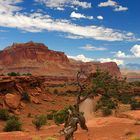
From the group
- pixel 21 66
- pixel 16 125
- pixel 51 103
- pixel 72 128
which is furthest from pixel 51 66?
pixel 72 128

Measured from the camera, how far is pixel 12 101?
166 feet

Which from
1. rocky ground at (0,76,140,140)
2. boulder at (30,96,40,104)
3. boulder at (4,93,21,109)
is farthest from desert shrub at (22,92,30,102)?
boulder at (4,93,21,109)

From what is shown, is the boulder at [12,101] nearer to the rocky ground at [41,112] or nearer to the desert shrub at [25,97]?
the rocky ground at [41,112]

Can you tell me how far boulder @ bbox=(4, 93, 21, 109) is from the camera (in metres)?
49.9

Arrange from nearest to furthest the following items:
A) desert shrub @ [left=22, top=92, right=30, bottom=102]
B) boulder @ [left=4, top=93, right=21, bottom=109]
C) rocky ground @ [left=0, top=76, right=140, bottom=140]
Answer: rocky ground @ [left=0, top=76, right=140, bottom=140]
boulder @ [left=4, top=93, right=21, bottom=109]
desert shrub @ [left=22, top=92, right=30, bottom=102]

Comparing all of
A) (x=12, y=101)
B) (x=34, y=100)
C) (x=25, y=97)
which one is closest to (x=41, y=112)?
(x=25, y=97)

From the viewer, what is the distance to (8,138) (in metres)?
23.2

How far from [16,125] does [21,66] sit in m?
161

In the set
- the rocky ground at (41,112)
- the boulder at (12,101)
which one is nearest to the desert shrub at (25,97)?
the rocky ground at (41,112)

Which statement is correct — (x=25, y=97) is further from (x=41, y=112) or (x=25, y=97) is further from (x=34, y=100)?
(x=41, y=112)

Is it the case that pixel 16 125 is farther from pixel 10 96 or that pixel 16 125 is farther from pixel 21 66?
pixel 21 66

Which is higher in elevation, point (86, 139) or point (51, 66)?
point (51, 66)

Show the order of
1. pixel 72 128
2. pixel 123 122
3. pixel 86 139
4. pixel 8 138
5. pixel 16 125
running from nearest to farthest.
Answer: pixel 72 128, pixel 86 139, pixel 8 138, pixel 123 122, pixel 16 125

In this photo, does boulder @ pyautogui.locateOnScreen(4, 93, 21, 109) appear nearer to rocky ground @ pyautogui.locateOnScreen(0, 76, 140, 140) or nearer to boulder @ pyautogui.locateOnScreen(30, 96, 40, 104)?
rocky ground @ pyautogui.locateOnScreen(0, 76, 140, 140)
